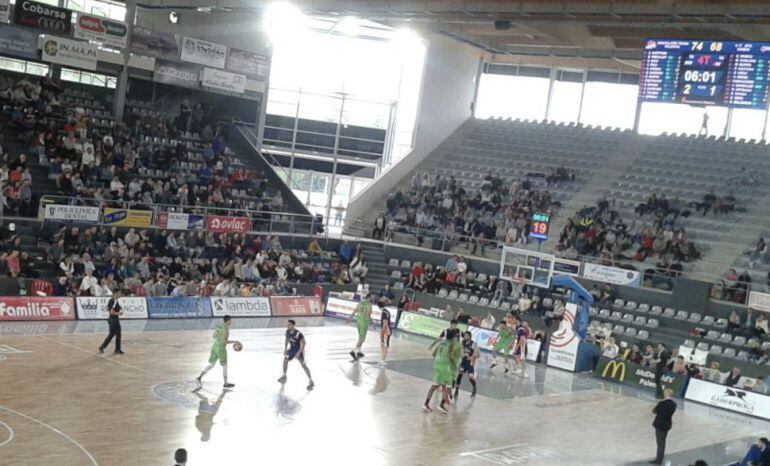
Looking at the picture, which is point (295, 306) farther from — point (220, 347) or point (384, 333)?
point (220, 347)

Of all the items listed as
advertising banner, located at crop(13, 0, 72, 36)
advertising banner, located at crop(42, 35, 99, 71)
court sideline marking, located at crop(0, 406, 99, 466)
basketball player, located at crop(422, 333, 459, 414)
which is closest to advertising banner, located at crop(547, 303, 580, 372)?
basketball player, located at crop(422, 333, 459, 414)

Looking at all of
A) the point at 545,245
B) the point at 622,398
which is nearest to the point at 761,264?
the point at 545,245

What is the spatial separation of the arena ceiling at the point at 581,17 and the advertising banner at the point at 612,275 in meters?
9.03

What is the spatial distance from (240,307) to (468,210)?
50.2 ft

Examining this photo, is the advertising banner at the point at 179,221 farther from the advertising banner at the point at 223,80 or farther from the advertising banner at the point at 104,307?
the advertising banner at the point at 223,80

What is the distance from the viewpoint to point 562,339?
31969mm

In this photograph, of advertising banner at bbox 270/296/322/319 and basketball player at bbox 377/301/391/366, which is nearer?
basketball player at bbox 377/301/391/366

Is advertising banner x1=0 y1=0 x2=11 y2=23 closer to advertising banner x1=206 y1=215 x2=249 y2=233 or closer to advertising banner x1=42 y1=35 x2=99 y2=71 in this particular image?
advertising banner x1=42 y1=35 x2=99 y2=71

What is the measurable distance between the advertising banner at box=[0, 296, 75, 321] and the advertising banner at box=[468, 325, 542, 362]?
12.8 m

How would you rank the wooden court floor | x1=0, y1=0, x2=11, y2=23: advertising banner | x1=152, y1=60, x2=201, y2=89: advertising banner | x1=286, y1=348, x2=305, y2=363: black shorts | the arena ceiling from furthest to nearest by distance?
x1=152, y1=60, x2=201, y2=89: advertising banner → x1=0, y1=0, x2=11, y2=23: advertising banner → the arena ceiling → x1=286, y1=348, x2=305, y2=363: black shorts → the wooden court floor

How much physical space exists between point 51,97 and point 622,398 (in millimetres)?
23739

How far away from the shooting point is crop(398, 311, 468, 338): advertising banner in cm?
3476

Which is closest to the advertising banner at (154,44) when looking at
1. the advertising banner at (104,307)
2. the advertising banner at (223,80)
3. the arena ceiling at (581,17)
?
the arena ceiling at (581,17)

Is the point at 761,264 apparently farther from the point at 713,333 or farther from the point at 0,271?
the point at 0,271
